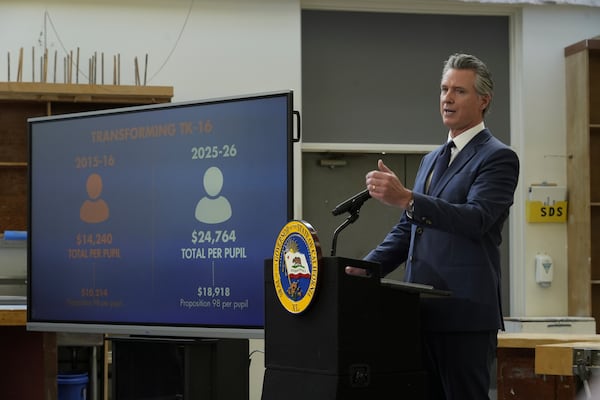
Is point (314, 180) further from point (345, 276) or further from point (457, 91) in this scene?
point (345, 276)

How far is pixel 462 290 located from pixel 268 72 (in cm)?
407

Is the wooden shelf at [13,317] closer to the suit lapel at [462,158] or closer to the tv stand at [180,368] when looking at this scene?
the tv stand at [180,368]

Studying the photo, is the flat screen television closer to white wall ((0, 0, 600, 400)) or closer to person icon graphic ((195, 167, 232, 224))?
person icon graphic ((195, 167, 232, 224))

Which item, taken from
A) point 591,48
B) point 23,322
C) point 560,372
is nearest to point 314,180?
point 591,48

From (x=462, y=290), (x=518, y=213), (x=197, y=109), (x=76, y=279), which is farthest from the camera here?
(x=518, y=213)

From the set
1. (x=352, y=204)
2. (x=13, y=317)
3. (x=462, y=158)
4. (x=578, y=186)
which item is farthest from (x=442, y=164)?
(x=578, y=186)

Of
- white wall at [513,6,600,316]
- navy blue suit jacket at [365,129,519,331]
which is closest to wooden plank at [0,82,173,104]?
white wall at [513,6,600,316]

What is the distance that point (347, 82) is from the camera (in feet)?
20.8

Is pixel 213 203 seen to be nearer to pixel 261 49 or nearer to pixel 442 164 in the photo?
pixel 442 164

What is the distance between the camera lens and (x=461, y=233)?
2.21 m

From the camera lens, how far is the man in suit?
217 centimetres

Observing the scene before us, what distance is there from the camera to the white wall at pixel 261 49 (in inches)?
233

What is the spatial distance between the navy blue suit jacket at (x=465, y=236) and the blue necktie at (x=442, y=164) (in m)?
0.03

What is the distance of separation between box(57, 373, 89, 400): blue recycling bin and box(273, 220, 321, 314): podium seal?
2496 mm
